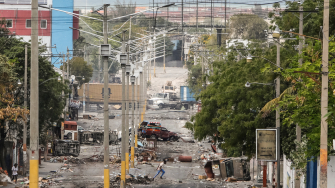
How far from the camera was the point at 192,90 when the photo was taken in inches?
3848

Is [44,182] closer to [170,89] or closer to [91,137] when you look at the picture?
Answer: [91,137]

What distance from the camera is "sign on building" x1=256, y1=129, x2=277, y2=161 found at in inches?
1041

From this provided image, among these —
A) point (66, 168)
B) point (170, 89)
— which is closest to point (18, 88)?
point (66, 168)

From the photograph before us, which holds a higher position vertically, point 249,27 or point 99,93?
point 249,27

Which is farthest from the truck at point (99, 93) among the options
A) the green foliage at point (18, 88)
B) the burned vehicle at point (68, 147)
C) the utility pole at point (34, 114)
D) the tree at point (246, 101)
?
the utility pole at point (34, 114)

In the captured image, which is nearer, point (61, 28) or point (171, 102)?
point (61, 28)

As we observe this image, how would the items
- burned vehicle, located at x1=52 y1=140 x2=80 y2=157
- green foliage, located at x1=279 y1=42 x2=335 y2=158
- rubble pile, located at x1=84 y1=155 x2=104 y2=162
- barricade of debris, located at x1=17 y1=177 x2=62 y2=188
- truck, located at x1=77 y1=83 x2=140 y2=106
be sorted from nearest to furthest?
green foliage, located at x1=279 y1=42 x2=335 y2=158 < barricade of debris, located at x1=17 y1=177 x2=62 y2=188 < rubble pile, located at x1=84 y1=155 x2=104 y2=162 < burned vehicle, located at x1=52 y1=140 x2=80 y2=157 < truck, located at x1=77 y1=83 x2=140 y2=106

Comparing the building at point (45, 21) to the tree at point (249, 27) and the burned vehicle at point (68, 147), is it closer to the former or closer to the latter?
the tree at point (249, 27)

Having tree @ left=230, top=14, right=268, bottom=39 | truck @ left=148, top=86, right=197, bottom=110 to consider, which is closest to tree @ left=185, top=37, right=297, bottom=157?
truck @ left=148, top=86, right=197, bottom=110

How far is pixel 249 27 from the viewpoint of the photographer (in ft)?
374

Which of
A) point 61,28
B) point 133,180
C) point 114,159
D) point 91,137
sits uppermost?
point 61,28

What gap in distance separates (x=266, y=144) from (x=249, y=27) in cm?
9041

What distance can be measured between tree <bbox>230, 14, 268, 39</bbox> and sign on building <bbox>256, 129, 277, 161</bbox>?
85.8m

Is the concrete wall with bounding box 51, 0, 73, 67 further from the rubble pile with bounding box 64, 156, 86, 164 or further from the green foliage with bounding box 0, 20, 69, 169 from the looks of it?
the rubble pile with bounding box 64, 156, 86, 164
